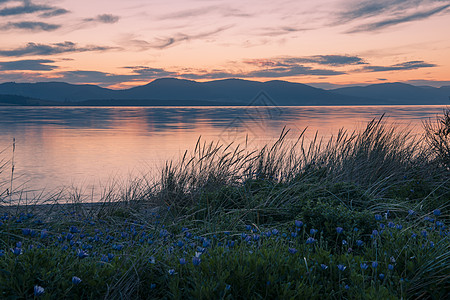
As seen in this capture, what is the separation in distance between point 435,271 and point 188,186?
4.84 m

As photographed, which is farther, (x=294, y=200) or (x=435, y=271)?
(x=294, y=200)

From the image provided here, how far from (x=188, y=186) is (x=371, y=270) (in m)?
4.54

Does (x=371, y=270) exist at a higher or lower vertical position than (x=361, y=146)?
lower

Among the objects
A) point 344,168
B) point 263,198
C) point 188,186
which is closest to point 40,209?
point 188,186

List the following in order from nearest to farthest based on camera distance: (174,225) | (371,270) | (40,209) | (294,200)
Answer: (371,270), (174,225), (294,200), (40,209)

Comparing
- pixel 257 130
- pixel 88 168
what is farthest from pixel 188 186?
pixel 257 130

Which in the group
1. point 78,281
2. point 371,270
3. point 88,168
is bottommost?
point 88,168

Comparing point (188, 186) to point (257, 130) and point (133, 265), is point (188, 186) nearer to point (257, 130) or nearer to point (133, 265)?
point (133, 265)

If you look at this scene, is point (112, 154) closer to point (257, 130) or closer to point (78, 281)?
point (257, 130)

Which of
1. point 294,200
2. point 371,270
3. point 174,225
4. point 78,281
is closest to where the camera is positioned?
point 78,281

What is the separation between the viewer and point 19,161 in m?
15.1

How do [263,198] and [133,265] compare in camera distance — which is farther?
[263,198]

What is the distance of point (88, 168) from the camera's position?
1406cm

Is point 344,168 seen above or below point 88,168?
above
